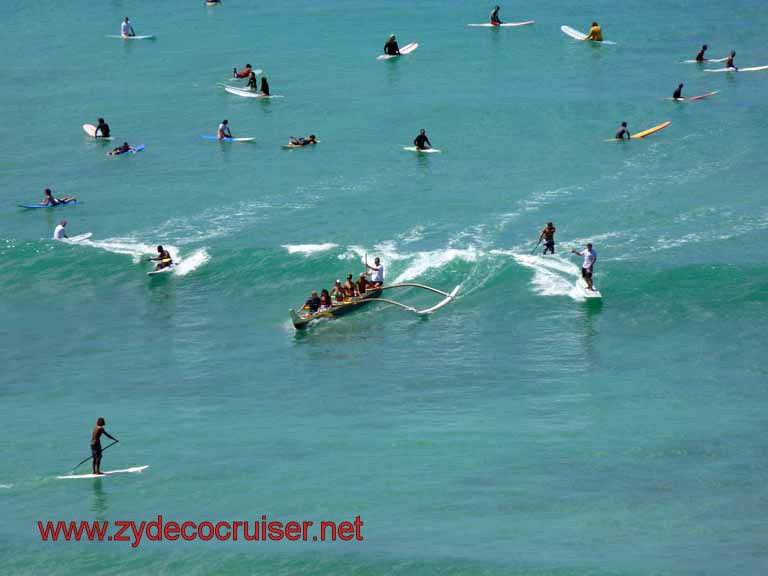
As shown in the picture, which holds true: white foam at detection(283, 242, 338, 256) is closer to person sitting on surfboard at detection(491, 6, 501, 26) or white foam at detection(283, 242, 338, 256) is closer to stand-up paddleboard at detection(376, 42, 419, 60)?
stand-up paddleboard at detection(376, 42, 419, 60)

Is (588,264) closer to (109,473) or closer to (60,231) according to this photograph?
(109,473)

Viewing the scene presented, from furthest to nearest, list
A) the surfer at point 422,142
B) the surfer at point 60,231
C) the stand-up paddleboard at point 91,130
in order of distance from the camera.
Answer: the stand-up paddleboard at point 91,130 → the surfer at point 422,142 → the surfer at point 60,231

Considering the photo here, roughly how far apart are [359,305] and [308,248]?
258 inches

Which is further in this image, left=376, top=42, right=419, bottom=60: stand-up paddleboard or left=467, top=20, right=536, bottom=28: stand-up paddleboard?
left=467, top=20, right=536, bottom=28: stand-up paddleboard

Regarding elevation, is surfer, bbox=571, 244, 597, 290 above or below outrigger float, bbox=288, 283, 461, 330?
above

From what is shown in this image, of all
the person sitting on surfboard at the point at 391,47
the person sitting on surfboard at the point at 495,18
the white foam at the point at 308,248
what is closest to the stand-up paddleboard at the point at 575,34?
the person sitting on surfboard at the point at 495,18

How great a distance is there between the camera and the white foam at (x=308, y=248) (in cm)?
4833

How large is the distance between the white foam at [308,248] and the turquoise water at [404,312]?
0.46 ft

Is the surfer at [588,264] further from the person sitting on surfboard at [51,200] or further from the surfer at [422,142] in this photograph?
the person sitting on surfboard at [51,200]

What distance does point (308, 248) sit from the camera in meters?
48.6

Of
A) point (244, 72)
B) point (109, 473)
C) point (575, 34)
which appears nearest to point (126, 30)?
point (244, 72)

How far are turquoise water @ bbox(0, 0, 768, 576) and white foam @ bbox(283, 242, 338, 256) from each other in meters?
0.14

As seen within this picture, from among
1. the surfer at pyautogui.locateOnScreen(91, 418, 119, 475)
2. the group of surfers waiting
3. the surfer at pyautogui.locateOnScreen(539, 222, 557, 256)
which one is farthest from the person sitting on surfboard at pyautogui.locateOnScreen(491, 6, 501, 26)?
the surfer at pyautogui.locateOnScreen(91, 418, 119, 475)

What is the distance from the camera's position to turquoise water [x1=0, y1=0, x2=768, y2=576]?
28016 mm
